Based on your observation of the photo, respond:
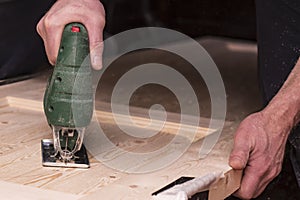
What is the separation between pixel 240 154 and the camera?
1479 mm

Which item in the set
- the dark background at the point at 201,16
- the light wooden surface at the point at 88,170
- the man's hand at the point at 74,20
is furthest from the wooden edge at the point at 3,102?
the dark background at the point at 201,16

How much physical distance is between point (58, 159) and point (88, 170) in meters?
0.07

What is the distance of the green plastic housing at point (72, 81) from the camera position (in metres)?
1.33

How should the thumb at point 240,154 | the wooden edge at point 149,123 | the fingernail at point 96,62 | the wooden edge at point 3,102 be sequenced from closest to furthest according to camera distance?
the fingernail at point 96,62 < the thumb at point 240,154 < the wooden edge at point 149,123 < the wooden edge at point 3,102

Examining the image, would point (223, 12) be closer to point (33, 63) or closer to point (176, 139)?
point (33, 63)

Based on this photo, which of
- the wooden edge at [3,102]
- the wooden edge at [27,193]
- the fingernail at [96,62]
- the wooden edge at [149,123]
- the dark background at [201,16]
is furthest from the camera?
the dark background at [201,16]

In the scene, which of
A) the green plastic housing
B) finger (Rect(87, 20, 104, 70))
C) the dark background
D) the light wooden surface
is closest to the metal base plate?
the light wooden surface

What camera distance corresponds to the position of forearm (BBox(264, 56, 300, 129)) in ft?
5.08

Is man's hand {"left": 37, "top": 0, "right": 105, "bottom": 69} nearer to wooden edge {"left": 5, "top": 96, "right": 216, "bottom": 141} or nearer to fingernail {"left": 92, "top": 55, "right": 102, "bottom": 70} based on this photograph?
fingernail {"left": 92, "top": 55, "right": 102, "bottom": 70}

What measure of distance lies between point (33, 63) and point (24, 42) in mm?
89

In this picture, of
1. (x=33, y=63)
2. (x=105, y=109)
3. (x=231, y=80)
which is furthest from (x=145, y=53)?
(x=105, y=109)

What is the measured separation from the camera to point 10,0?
2.21 m

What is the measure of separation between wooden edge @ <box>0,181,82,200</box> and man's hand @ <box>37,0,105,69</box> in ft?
0.91

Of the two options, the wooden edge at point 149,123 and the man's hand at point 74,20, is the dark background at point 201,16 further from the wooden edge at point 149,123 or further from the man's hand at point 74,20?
the man's hand at point 74,20
